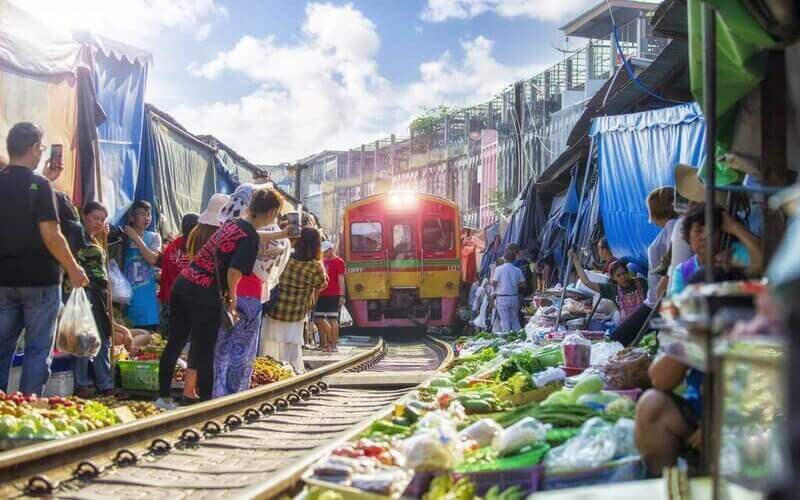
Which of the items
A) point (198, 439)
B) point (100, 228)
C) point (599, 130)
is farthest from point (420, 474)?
point (599, 130)

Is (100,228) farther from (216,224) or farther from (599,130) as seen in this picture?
(599,130)

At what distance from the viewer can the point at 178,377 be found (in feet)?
29.5

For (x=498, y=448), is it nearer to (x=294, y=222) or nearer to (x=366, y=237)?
(x=294, y=222)

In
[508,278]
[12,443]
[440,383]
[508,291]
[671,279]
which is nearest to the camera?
[12,443]

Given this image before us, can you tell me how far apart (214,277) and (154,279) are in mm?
3291

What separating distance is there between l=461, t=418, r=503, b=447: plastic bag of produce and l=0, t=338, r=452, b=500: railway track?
0.85m

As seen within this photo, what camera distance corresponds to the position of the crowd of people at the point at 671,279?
3.66m

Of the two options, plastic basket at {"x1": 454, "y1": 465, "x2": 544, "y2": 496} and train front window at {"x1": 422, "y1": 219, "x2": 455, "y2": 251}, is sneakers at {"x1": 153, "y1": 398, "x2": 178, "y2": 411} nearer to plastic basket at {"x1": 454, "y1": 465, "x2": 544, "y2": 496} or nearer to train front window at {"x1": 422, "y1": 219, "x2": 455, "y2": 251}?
plastic basket at {"x1": 454, "y1": 465, "x2": 544, "y2": 496}

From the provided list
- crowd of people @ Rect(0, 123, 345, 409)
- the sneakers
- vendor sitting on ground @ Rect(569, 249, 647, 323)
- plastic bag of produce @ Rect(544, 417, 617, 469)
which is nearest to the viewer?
plastic bag of produce @ Rect(544, 417, 617, 469)

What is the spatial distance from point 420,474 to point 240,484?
1422mm

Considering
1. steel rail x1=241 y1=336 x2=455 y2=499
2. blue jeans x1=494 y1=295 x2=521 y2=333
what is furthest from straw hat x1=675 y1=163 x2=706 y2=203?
blue jeans x1=494 y1=295 x2=521 y2=333

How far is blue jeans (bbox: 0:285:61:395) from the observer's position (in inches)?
246

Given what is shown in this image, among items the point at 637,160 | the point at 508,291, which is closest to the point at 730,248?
the point at 637,160

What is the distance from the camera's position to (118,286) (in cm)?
937
